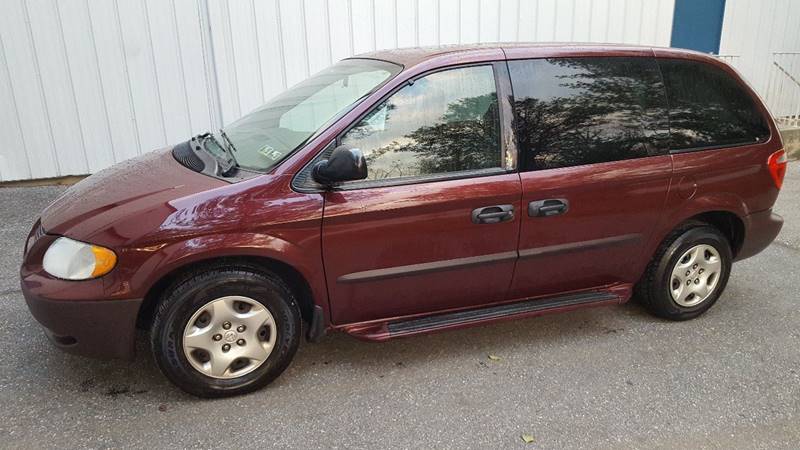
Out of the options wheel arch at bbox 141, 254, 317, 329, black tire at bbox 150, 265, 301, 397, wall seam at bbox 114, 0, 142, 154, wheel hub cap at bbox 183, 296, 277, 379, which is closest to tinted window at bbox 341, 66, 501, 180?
wheel arch at bbox 141, 254, 317, 329

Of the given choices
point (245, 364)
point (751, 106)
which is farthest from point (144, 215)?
point (751, 106)

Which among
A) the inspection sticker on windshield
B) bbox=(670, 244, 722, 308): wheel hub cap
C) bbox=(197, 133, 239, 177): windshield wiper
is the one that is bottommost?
bbox=(670, 244, 722, 308): wheel hub cap

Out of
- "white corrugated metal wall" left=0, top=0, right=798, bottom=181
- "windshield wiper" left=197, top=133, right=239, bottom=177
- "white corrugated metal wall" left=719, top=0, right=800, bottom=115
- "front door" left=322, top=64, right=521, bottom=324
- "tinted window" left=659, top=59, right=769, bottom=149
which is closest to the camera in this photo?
"front door" left=322, top=64, right=521, bottom=324

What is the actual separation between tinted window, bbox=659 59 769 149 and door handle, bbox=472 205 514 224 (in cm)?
115

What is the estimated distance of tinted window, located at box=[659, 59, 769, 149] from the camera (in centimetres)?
353

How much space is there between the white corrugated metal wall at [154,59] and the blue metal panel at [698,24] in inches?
119

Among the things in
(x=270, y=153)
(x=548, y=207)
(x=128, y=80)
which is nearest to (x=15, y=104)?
(x=128, y=80)

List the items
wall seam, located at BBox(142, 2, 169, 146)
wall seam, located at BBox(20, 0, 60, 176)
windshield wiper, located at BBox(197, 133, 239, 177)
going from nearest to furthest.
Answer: windshield wiper, located at BBox(197, 133, 239, 177)
wall seam, located at BBox(20, 0, 60, 176)
wall seam, located at BBox(142, 2, 169, 146)

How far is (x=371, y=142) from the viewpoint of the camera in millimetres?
3027

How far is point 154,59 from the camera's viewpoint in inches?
254

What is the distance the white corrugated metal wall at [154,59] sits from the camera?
6168 mm

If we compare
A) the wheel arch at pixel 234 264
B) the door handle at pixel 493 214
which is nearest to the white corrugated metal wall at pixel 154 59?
the wheel arch at pixel 234 264

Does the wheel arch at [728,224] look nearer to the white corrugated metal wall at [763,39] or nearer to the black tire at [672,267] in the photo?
the black tire at [672,267]

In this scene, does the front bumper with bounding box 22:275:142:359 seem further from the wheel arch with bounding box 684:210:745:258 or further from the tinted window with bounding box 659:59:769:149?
the wheel arch with bounding box 684:210:745:258
